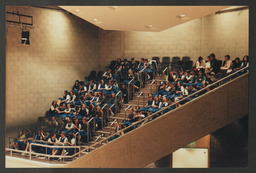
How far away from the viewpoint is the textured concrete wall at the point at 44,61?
11.9 m

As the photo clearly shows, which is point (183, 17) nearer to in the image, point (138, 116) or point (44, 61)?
point (138, 116)

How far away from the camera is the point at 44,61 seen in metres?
13.0

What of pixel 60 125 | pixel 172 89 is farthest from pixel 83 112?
pixel 172 89

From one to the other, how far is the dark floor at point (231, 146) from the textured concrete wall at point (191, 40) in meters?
3.03

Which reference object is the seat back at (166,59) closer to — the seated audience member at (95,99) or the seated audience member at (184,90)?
the seated audience member at (95,99)

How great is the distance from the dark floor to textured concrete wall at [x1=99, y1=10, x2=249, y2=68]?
303cm

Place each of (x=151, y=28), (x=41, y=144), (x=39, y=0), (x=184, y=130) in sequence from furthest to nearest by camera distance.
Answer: (x=151, y=28) < (x=41, y=144) < (x=184, y=130) < (x=39, y=0)

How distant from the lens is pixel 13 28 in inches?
466

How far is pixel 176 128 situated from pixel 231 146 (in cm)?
424

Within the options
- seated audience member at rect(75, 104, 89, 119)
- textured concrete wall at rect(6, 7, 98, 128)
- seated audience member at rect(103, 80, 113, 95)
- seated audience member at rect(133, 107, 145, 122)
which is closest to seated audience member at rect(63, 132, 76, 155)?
seated audience member at rect(75, 104, 89, 119)

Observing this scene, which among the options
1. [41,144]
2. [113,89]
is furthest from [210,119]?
[41,144]

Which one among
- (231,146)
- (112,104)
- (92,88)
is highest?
(92,88)

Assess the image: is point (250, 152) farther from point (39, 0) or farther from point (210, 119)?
point (39, 0)

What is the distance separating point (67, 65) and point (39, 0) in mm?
7046
